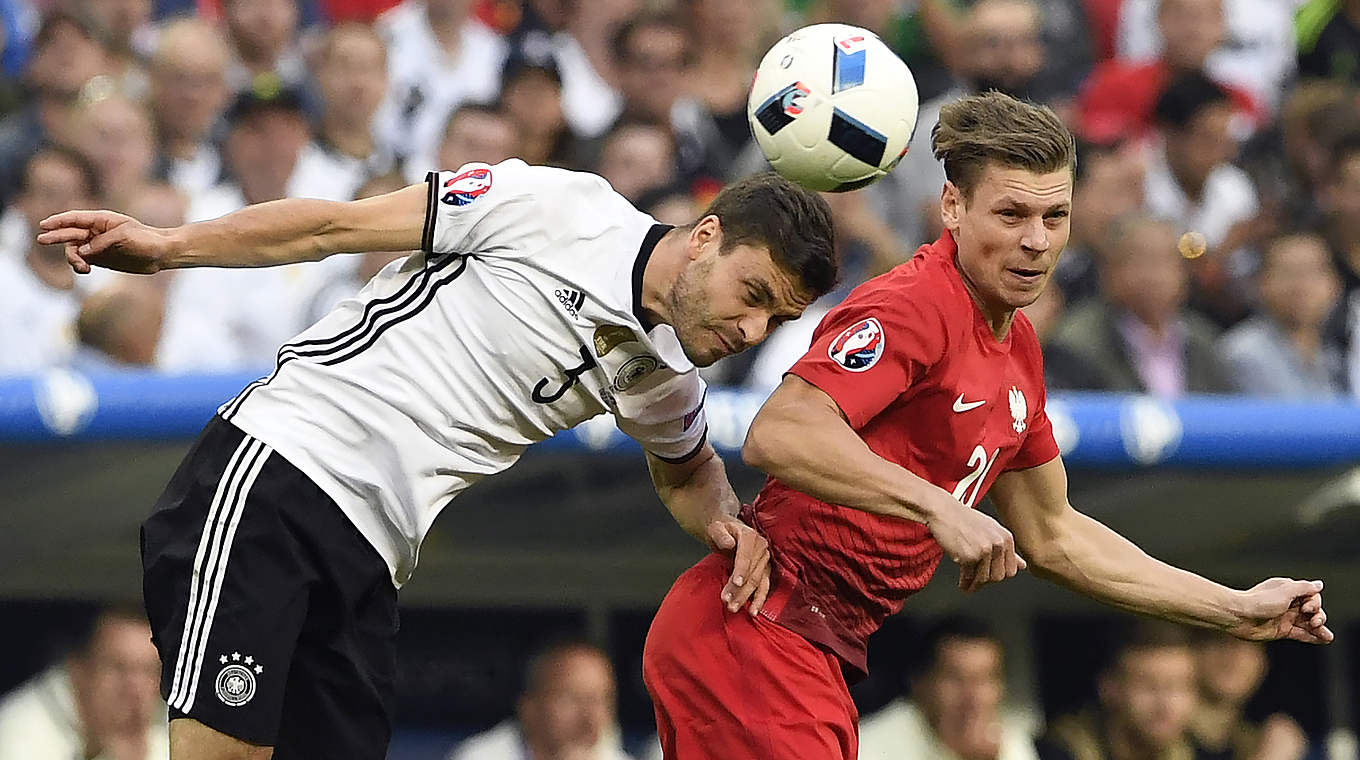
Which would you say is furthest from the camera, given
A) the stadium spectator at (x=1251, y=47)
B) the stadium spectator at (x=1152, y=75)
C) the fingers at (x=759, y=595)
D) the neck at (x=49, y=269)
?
the stadium spectator at (x=1251, y=47)

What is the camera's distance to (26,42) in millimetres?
8422

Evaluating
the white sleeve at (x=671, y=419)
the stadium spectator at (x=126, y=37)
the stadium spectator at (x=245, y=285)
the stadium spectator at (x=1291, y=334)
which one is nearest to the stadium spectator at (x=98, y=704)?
the stadium spectator at (x=245, y=285)

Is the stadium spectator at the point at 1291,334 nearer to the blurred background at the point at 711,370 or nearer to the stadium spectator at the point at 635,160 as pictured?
the blurred background at the point at 711,370

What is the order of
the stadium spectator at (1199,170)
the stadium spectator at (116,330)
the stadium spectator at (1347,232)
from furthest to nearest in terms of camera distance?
the stadium spectator at (1199,170) < the stadium spectator at (1347,232) < the stadium spectator at (116,330)

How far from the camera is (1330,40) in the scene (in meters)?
10.3

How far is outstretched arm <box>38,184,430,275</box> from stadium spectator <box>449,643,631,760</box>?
11.1 feet

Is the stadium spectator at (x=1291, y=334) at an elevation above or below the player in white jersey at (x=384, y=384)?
below

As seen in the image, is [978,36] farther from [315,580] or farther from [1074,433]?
[315,580]

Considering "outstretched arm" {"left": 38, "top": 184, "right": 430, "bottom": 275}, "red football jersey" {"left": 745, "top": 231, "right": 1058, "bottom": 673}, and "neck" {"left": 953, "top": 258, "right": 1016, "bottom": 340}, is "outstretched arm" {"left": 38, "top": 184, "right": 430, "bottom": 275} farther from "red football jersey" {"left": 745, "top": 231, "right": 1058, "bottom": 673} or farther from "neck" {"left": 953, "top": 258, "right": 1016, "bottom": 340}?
"neck" {"left": 953, "top": 258, "right": 1016, "bottom": 340}

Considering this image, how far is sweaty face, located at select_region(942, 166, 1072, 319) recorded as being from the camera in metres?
4.19

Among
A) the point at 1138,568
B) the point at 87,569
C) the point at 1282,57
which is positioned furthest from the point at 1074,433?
the point at 1282,57

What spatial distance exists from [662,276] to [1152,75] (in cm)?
626

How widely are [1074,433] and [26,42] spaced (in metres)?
5.07

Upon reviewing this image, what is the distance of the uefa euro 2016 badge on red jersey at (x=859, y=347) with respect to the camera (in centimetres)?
400
